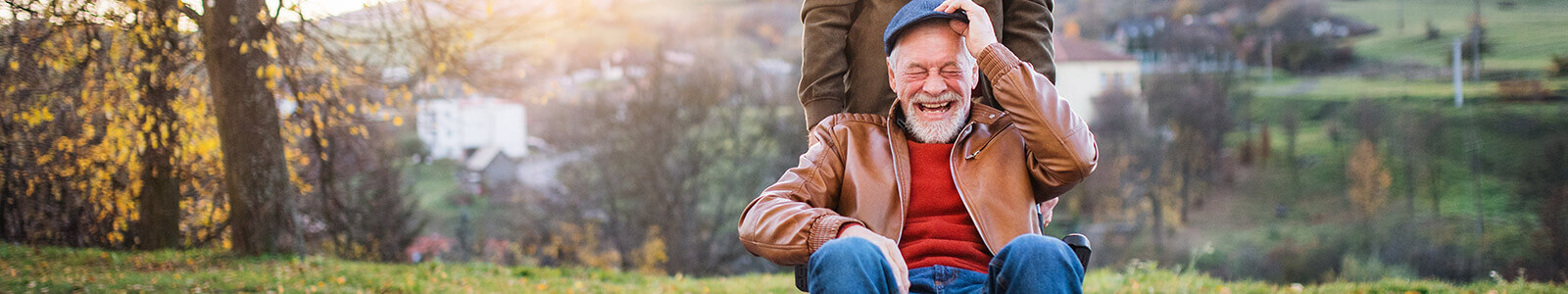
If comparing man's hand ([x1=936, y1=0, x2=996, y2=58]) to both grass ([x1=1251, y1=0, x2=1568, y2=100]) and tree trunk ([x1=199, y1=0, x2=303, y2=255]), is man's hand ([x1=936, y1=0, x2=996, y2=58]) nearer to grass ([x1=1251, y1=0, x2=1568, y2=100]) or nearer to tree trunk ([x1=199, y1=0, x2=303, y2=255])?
tree trunk ([x1=199, y1=0, x2=303, y2=255])

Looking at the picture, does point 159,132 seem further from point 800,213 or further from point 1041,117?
point 1041,117

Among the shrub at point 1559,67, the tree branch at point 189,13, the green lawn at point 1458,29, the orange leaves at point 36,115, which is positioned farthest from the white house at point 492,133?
the shrub at point 1559,67

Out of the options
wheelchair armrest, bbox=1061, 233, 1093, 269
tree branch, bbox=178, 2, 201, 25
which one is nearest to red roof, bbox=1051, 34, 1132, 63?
tree branch, bbox=178, 2, 201, 25

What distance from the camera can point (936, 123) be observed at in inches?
102

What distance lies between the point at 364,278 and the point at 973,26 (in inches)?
230

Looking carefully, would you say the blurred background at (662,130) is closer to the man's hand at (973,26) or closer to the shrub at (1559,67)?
the shrub at (1559,67)

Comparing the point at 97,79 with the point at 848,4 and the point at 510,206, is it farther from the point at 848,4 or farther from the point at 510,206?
the point at 510,206

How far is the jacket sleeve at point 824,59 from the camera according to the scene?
3004 millimetres

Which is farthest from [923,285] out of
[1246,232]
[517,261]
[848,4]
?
[1246,232]

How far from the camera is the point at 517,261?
26.2 metres

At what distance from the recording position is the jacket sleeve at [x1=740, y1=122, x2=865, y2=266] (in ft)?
7.32

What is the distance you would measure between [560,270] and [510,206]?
20.3 m

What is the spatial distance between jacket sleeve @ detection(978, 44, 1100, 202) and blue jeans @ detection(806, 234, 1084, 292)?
0.35 m

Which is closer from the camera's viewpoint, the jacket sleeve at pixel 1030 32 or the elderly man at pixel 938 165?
the elderly man at pixel 938 165
